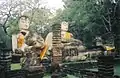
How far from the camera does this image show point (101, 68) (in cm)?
900

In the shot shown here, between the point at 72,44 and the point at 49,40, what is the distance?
389cm

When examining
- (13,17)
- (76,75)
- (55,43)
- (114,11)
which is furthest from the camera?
(13,17)

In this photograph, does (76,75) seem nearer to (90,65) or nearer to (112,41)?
(90,65)

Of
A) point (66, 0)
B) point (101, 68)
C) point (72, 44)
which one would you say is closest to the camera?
point (101, 68)

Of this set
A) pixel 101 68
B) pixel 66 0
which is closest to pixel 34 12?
pixel 66 0

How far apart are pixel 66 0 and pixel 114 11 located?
13587 millimetres

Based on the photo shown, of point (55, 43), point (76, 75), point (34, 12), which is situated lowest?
point (76, 75)

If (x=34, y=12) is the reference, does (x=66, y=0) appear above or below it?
above

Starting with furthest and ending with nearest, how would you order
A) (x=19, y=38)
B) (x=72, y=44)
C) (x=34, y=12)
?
(x=34, y=12)
(x=72, y=44)
(x=19, y=38)

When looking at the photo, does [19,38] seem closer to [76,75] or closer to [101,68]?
[76,75]

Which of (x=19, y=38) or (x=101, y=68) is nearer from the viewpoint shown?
(x=101, y=68)

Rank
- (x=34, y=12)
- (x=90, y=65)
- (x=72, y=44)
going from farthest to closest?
(x=34, y=12)
(x=72, y=44)
(x=90, y=65)

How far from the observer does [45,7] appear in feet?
98.5

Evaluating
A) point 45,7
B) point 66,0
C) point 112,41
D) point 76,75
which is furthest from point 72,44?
point 66,0
